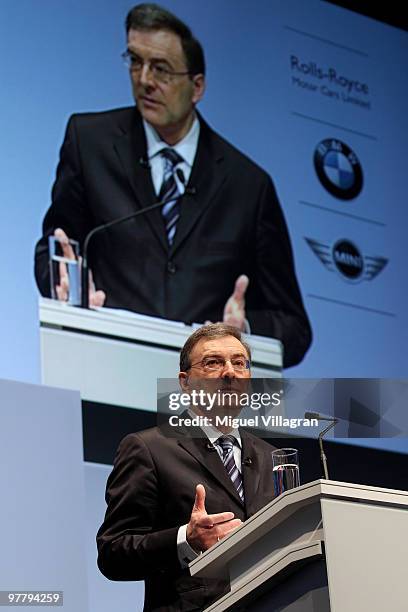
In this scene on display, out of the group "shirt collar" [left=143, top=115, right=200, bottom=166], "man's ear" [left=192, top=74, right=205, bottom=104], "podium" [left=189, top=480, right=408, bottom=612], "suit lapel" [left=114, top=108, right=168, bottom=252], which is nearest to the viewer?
"podium" [left=189, top=480, right=408, bottom=612]

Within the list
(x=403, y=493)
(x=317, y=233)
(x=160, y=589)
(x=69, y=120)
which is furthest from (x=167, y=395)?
(x=317, y=233)

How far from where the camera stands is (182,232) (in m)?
4.96

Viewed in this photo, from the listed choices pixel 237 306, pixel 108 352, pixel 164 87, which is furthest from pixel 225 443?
pixel 164 87

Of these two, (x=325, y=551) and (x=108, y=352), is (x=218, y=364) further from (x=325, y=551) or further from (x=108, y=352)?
(x=108, y=352)

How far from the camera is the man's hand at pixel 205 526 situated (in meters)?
2.22

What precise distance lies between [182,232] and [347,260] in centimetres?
90

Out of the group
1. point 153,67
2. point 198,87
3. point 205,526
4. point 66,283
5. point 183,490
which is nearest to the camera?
point 205,526

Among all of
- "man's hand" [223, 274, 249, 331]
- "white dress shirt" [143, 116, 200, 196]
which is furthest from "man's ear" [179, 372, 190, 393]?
"white dress shirt" [143, 116, 200, 196]

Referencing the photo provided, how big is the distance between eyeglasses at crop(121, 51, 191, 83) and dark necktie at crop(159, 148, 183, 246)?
0.32 meters

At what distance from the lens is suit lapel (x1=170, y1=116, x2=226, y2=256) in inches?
196

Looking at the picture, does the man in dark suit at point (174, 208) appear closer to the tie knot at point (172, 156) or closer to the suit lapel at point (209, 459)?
the tie knot at point (172, 156)

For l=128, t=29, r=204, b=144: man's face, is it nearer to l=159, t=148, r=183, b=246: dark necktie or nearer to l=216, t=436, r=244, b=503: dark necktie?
l=159, t=148, r=183, b=246: dark necktie

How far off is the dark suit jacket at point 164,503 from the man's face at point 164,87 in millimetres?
2683

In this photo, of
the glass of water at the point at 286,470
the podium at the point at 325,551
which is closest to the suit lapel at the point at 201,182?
the glass of water at the point at 286,470
